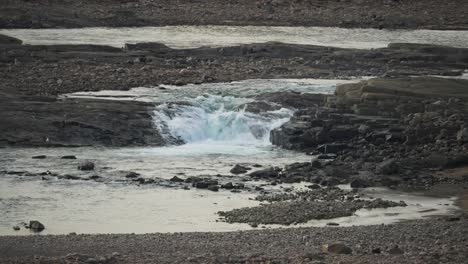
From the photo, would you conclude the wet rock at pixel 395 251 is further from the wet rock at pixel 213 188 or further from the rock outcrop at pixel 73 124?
the rock outcrop at pixel 73 124

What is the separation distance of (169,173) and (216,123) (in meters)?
5.67

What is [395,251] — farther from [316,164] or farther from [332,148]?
[332,148]

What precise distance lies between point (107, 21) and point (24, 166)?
30889mm

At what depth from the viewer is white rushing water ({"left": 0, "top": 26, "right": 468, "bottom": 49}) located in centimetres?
4438

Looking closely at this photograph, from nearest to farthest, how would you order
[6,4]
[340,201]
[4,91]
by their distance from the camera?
1. [340,201]
2. [4,91]
3. [6,4]

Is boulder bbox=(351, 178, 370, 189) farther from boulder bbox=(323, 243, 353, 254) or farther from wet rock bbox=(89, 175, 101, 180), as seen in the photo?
boulder bbox=(323, 243, 353, 254)

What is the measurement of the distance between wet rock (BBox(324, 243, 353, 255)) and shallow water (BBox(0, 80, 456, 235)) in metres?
3.00

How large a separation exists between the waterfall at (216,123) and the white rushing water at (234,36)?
46.0 feet

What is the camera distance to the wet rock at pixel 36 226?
56.0 ft

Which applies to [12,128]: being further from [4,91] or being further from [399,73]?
[399,73]

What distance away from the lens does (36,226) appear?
17.1 meters

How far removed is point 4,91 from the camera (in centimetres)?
2859

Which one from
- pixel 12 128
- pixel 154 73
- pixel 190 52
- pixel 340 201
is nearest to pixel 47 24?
pixel 190 52

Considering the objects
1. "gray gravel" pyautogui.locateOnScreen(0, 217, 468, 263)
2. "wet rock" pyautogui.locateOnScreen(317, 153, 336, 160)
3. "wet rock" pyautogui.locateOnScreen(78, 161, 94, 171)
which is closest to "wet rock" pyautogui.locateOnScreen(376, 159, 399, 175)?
"wet rock" pyautogui.locateOnScreen(317, 153, 336, 160)
